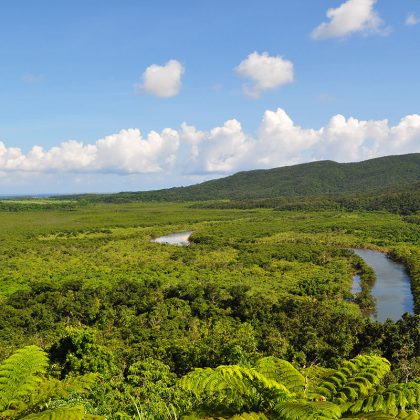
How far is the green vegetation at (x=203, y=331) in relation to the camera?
9.65 metres

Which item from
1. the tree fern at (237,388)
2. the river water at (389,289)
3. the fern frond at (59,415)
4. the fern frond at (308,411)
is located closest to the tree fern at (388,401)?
the fern frond at (308,411)

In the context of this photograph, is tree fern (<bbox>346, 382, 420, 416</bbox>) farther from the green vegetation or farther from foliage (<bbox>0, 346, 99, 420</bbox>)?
foliage (<bbox>0, 346, 99, 420</bbox>)

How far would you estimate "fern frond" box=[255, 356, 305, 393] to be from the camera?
1052 cm

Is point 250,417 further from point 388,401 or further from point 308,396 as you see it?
point 388,401

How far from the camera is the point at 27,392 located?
1056 centimetres

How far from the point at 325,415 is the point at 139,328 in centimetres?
2980

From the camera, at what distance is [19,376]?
10633 mm

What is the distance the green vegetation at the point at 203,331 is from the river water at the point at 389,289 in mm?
1643

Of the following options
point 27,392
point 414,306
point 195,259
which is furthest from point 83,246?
point 27,392

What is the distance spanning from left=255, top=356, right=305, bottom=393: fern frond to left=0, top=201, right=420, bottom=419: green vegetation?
35 mm

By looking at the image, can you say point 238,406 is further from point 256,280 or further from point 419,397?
point 256,280

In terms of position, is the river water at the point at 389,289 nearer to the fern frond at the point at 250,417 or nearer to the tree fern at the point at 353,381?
the tree fern at the point at 353,381

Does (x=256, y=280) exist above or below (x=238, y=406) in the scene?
below

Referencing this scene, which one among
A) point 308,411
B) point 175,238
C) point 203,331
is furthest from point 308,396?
point 175,238
